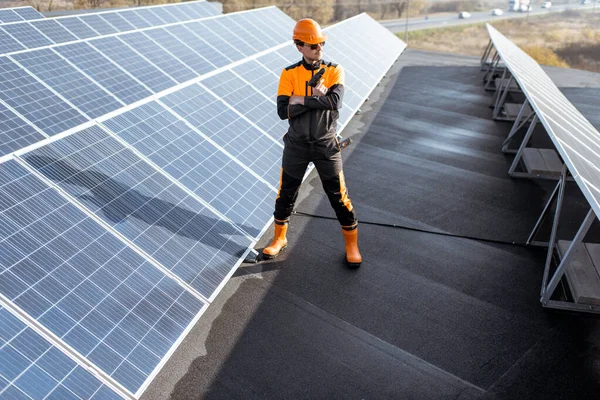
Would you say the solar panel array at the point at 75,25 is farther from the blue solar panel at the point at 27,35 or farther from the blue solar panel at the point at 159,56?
the blue solar panel at the point at 159,56

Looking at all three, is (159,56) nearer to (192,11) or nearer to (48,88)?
(48,88)

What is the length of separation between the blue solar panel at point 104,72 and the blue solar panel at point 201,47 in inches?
82.4

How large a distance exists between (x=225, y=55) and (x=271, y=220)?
6.92 meters

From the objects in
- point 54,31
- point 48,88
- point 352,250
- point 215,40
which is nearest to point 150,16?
point 54,31

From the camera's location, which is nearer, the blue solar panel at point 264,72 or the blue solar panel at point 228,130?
the blue solar panel at point 228,130

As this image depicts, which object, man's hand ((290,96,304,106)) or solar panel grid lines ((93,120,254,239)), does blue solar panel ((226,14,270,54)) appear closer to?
solar panel grid lines ((93,120,254,239))

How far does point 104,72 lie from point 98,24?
6685 mm

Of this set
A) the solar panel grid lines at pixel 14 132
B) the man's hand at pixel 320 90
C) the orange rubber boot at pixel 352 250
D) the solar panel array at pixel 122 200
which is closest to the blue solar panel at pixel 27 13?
the solar panel array at pixel 122 200

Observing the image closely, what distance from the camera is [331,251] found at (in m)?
6.16

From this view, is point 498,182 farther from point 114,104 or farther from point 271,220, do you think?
point 114,104

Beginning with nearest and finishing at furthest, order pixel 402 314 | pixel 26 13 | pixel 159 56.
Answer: pixel 402 314, pixel 159 56, pixel 26 13

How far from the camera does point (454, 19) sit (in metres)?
57.6

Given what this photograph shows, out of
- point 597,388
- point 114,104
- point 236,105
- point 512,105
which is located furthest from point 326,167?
point 512,105

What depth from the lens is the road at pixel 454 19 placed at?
166 ft
